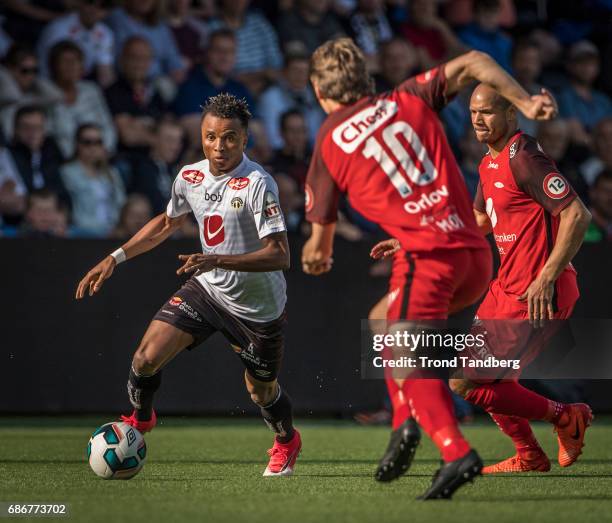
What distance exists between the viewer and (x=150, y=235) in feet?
24.4

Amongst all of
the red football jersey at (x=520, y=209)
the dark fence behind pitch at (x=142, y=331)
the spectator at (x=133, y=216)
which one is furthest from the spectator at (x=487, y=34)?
the red football jersey at (x=520, y=209)

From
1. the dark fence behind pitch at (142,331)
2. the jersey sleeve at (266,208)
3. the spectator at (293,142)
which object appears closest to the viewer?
the jersey sleeve at (266,208)

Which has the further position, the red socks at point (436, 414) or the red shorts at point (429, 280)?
the red shorts at point (429, 280)

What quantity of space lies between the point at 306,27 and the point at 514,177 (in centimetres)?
756

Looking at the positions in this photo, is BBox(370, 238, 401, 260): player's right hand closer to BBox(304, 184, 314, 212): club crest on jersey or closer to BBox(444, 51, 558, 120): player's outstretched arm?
BBox(304, 184, 314, 212): club crest on jersey

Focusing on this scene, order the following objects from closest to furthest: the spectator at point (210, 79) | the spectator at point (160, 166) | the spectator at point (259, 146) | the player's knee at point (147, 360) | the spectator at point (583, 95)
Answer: the player's knee at point (147, 360) < the spectator at point (160, 166) < the spectator at point (259, 146) < the spectator at point (210, 79) < the spectator at point (583, 95)

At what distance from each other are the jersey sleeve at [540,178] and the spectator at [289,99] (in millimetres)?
6655

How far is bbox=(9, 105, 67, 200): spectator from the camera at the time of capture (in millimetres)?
12055

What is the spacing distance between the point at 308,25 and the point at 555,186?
7.88 meters

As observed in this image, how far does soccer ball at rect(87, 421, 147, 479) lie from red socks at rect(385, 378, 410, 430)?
A: 73.0 inches

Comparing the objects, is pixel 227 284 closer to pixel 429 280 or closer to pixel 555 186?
pixel 429 280

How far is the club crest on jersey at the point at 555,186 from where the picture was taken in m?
6.56

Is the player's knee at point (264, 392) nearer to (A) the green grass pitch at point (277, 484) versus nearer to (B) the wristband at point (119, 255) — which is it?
(A) the green grass pitch at point (277, 484)

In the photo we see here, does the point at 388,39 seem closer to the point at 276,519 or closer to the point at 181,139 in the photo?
the point at 181,139
